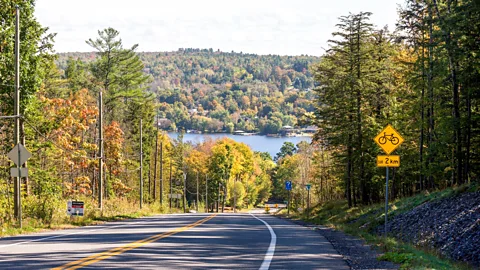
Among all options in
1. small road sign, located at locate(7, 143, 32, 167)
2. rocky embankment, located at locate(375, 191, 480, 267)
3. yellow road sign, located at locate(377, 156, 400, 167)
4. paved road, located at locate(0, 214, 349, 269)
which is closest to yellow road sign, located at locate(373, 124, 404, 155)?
yellow road sign, located at locate(377, 156, 400, 167)

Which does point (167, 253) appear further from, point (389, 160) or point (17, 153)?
point (17, 153)

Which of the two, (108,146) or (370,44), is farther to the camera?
(108,146)

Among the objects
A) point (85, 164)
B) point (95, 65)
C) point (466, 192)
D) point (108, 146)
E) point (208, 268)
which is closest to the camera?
point (208, 268)

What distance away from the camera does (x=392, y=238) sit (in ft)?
71.1

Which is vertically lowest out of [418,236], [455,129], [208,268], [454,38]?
[418,236]

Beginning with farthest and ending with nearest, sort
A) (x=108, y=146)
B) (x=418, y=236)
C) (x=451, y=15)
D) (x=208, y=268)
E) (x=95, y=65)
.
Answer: (x=95, y=65)
(x=108, y=146)
(x=451, y=15)
(x=418, y=236)
(x=208, y=268)

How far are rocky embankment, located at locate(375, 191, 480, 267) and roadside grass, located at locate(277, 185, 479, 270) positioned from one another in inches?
28.9

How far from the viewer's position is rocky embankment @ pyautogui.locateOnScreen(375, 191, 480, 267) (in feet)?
62.0

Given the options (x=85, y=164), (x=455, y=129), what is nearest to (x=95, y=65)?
(x=85, y=164)

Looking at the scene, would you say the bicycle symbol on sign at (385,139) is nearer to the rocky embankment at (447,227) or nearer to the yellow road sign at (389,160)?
the yellow road sign at (389,160)

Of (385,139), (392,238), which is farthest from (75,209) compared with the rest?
(385,139)

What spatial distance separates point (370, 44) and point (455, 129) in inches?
537

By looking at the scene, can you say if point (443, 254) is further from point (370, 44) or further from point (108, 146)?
point (108, 146)

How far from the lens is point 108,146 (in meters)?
68.5
